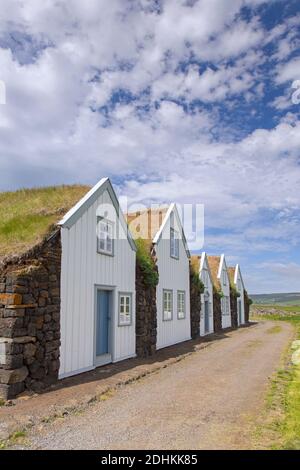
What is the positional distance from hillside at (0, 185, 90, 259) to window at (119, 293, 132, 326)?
13.4 ft

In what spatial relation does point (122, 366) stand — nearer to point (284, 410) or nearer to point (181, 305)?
point (284, 410)

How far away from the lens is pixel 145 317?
16.1 m

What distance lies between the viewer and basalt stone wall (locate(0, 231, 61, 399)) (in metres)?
9.10

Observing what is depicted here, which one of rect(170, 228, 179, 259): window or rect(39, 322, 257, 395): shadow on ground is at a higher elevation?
rect(170, 228, 179, 259): window

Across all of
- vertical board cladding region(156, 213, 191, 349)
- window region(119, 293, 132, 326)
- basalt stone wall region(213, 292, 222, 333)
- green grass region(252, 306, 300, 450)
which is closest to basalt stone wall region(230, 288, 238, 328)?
basalt stone wall region(213, 292, 222, 333)

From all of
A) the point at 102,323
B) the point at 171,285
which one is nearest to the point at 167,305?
the point at 171,285

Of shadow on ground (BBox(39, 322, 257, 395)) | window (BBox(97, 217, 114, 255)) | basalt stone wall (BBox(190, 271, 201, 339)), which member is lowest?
shadow on ground (BBox(39, 322, 257, 395))

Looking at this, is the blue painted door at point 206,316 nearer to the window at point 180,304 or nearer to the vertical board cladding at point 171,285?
the vertical board cladding at point 171,285

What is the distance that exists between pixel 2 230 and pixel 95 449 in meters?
7.21

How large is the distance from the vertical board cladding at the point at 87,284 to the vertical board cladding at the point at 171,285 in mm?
3840

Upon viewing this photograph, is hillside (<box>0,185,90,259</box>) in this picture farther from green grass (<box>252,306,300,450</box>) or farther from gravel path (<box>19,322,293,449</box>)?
green grass (<box>252,306,300,450</box>)

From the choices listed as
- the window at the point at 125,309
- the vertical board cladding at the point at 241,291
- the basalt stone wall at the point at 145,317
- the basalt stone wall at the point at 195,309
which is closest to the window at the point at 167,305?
the basalt stone wall at the point at 145,317

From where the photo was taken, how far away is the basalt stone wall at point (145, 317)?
15.7 m

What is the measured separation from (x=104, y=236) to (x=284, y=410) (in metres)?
7.76
